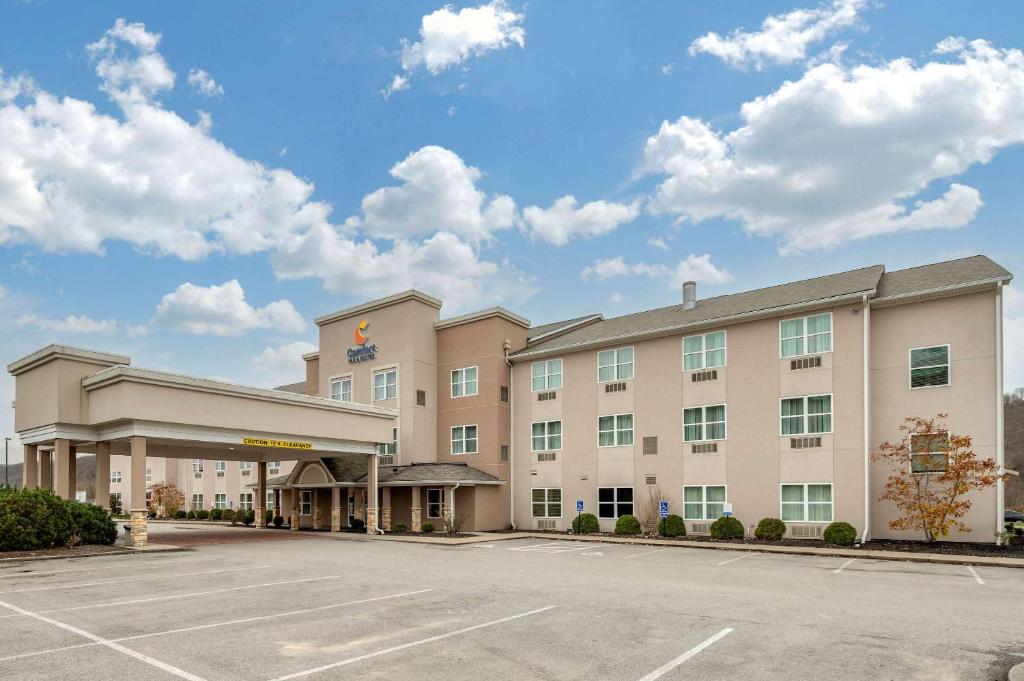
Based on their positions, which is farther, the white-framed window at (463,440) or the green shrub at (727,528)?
Result: the white-framed window at (463,440)

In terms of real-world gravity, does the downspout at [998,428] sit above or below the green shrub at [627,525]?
above

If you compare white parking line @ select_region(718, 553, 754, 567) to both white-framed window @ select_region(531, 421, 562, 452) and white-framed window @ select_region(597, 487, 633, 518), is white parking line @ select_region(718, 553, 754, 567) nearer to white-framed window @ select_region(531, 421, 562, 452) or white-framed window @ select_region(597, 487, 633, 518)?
white-framed window @ select_region(597, 487, 633, 518)

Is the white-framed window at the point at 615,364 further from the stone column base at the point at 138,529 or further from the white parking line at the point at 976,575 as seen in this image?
the stone column base at the point at 138,529

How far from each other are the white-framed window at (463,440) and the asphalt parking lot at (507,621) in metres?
17.0

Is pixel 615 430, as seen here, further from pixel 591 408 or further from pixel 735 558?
pixel 735 558

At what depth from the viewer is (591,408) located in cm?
3462

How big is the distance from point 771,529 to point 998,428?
868 cm

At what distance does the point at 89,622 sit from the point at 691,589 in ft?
38.6

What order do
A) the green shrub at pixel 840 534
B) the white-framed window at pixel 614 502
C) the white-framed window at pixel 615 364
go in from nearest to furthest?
the green shrub at pixel 840 534 < the white-framed window at pixel 614 502 < the white-framed window at pixel 615 364

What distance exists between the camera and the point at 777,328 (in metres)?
29.3

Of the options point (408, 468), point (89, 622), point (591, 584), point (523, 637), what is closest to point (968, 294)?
point (591, 584)

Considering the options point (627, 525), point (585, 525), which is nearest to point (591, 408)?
point (585, 525)

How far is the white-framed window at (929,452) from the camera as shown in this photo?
82.1ft

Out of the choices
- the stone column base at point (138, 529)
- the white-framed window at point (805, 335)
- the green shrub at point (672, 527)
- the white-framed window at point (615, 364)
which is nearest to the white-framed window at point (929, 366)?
the white-framed window at point (805, 335)
